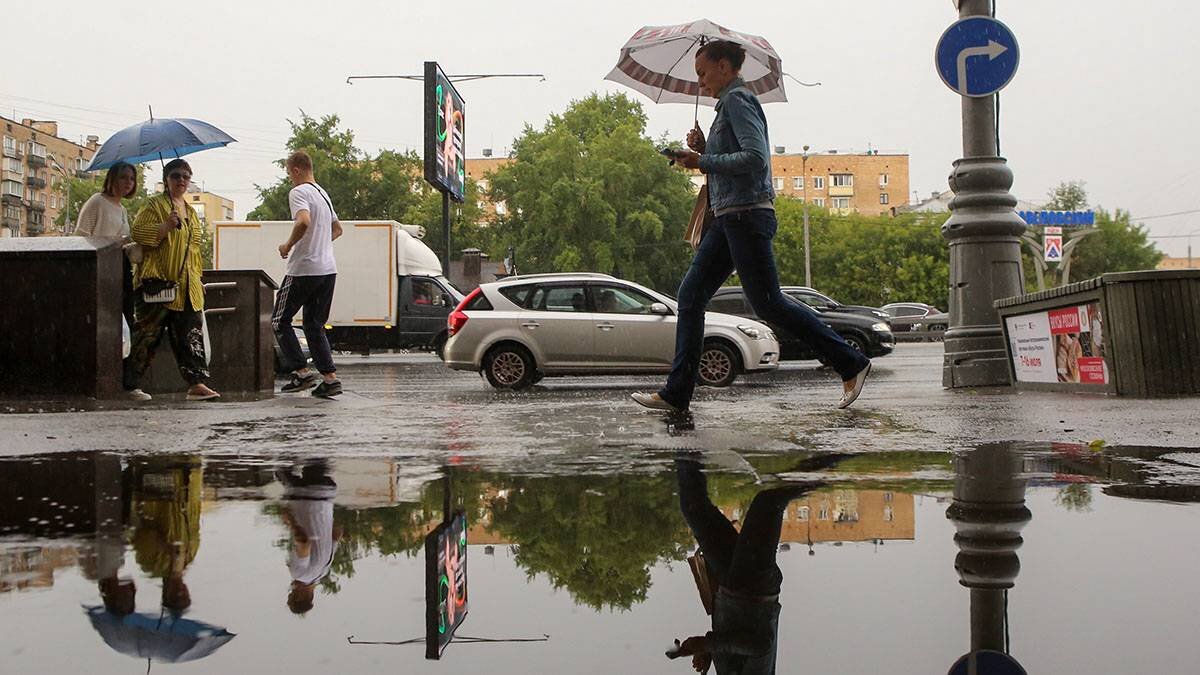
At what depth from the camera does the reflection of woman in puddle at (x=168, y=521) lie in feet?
9.37

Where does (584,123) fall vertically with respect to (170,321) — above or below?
above

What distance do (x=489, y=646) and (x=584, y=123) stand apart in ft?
241

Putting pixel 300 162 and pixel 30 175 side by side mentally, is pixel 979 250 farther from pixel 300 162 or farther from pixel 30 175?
pixel 30 175

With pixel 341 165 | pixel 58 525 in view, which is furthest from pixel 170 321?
pixel 341 165

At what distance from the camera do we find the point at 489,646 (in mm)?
2334

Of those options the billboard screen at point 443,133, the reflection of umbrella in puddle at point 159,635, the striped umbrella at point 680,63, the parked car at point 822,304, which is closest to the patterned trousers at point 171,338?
the striped umbrella at point 680,63

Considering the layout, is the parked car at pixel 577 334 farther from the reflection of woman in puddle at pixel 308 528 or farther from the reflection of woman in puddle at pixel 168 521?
the reflection of woman in puddle at pixel 308 528

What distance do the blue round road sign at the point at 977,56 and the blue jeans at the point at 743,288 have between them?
3.68 metres

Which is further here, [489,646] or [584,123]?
[584,123]

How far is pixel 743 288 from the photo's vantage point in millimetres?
7082

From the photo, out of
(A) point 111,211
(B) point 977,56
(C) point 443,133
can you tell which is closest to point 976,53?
(B) point 977,56

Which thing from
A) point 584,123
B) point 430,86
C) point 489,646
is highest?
point 584,123

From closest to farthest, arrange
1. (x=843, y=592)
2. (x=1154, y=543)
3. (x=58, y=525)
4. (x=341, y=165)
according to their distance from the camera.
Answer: (x=843, y=592) < (x=1154, y=543) < (x=58, y=525) < (x=341, y=165)

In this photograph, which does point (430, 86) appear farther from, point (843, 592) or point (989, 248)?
point (843, 592)
